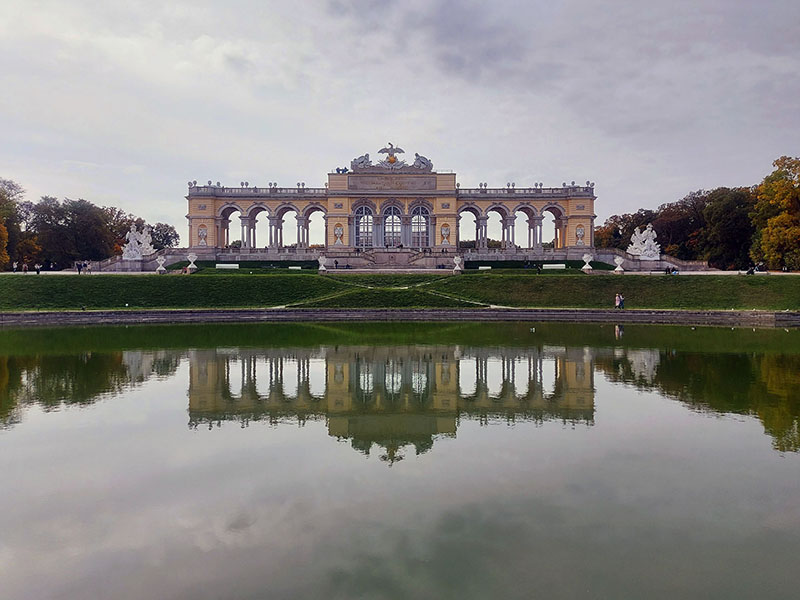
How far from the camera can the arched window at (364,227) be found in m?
62.0

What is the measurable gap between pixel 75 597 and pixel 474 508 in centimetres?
409

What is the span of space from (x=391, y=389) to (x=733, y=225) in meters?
55.1

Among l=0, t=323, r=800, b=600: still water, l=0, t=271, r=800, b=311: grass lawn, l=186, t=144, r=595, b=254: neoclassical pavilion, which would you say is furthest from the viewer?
l=186, t=144, r=595, b=254: neoclassical pavilion

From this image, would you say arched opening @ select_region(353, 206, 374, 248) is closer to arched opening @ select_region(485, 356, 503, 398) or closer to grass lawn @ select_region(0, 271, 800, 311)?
grass lawn @ select_region(0, 271, 800, 311)

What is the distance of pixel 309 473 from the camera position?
744cm

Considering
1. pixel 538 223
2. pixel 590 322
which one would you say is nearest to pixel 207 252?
pixel 538 223

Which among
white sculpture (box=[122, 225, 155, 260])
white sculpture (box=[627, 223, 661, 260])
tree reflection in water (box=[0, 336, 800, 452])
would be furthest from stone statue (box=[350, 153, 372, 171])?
tree reflection in water (box=[0, 336, 800, 452])

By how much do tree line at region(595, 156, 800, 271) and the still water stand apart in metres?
36.5

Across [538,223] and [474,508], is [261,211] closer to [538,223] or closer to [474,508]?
[538,223]

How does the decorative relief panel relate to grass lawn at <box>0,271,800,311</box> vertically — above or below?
above

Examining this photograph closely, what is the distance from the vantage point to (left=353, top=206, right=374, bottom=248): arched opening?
61906mm

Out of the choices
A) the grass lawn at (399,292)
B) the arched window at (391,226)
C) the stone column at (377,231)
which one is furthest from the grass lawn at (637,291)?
the stone column at (377,231)

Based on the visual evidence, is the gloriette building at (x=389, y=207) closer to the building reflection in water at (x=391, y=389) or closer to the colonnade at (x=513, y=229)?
the colonnade at (x=513, y=229)

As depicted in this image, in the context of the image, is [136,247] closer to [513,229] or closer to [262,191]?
[262,191]
